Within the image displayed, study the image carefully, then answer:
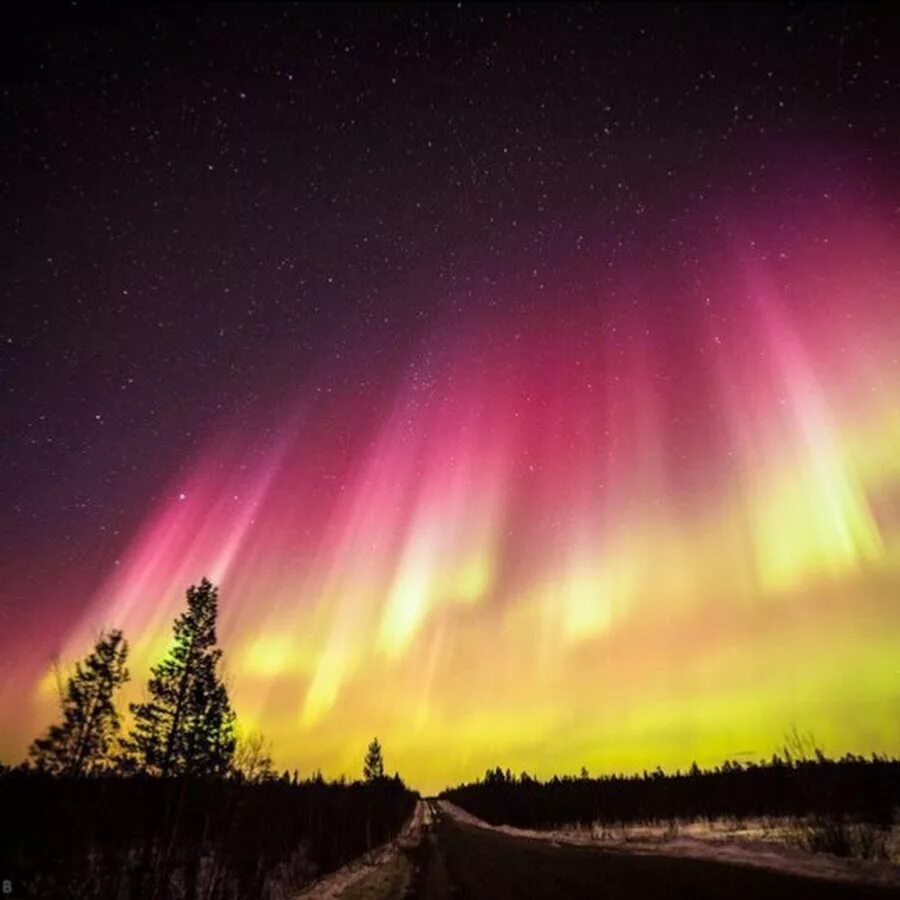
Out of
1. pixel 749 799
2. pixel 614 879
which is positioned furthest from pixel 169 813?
pixel 749 799

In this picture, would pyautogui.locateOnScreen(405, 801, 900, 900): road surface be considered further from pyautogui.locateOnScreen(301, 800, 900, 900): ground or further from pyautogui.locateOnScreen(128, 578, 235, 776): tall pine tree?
pyautogui.locateOnScreen(128, 578, 235, 776): tall pine tree

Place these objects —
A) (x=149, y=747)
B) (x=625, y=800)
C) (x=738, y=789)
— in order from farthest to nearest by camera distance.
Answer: (x=625, y=800) < (x=738, y=789) < (x=149, y=747)

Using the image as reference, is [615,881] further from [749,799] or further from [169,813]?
[749,799]

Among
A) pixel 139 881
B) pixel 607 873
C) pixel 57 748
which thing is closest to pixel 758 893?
pixel 607 873

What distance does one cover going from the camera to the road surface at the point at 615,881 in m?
11.1

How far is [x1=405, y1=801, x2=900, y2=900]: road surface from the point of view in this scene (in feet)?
36.5

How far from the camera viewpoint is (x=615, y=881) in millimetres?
13836

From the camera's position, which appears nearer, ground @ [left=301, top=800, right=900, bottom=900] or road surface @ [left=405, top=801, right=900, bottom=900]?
road surface @ [left=405, top=801, right=900, bottom=900]

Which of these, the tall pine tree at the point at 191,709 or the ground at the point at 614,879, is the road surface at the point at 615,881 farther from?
the tall pine tree at the point at 191,709

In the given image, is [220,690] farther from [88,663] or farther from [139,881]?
[139,881]

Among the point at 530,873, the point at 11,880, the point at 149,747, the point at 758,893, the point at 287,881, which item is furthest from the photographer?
the point at 149,747

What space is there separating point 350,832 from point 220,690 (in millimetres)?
16139

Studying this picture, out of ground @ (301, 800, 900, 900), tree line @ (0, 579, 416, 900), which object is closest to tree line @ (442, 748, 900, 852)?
ground @ (301, 800, 900, 900)

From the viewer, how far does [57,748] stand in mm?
41156
